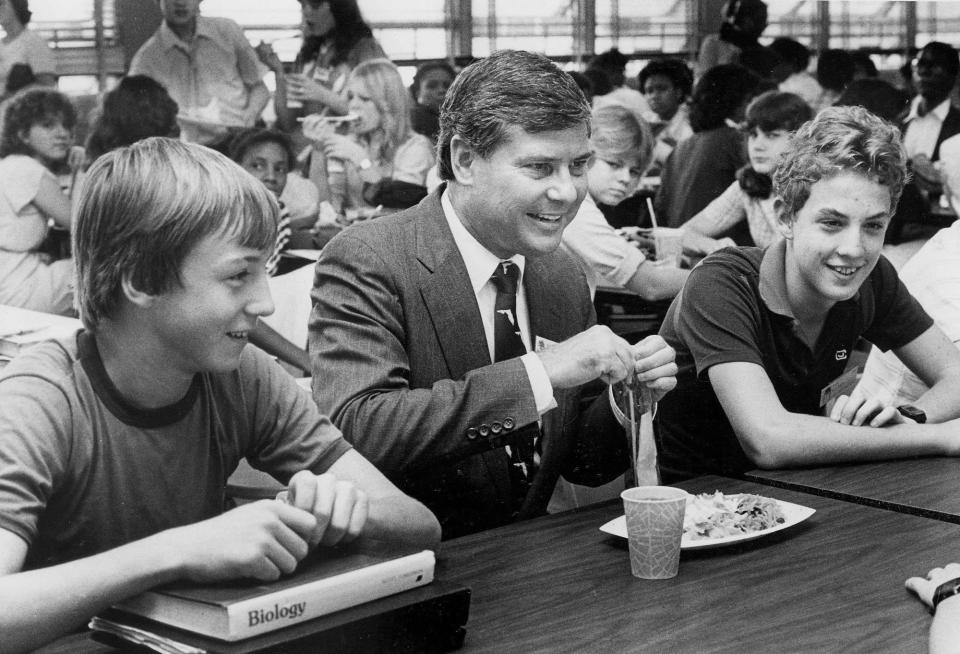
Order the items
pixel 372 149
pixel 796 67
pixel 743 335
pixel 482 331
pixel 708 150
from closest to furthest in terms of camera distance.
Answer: pixel 482 331
pixel 743 335
pixel 372 149
pixel 708 150
pixel 796 67

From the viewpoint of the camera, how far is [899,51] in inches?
188

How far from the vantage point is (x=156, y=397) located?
141 centimetres

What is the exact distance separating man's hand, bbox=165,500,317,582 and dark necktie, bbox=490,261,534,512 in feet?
2.88

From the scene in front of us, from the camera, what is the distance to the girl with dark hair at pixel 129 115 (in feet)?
10.5

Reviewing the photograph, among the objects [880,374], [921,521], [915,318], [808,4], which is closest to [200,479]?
[921,521]

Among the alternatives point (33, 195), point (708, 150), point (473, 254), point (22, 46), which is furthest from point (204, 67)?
point (708, 150)

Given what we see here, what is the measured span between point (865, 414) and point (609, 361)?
61 centimetres

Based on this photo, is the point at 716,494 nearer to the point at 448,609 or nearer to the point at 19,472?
the point at 448,609

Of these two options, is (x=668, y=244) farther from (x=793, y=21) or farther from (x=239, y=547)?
(x=239, y=547)

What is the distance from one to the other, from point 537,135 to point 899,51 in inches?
137

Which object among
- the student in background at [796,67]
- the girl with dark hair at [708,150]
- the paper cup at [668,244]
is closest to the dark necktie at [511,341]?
the paper cup at [668,244]

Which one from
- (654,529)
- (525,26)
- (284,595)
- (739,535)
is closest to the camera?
(284,595)

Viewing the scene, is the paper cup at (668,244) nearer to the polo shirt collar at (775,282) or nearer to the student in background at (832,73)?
the student in background at (832,73)

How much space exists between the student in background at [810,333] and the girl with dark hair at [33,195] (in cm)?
181
